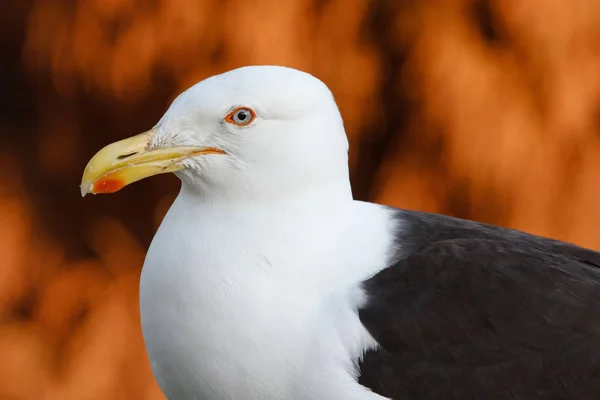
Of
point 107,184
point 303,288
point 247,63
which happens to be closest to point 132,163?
point 107,184

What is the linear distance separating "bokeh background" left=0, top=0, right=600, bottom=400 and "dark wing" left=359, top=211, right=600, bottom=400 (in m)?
1.22

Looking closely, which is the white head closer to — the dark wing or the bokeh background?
the dark wing

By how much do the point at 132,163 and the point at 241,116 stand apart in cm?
23

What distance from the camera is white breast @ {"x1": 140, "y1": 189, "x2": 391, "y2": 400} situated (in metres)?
1.81

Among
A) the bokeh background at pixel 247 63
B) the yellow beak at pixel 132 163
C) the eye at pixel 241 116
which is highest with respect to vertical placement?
the eye at pixel 241 116

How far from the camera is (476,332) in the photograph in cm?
186

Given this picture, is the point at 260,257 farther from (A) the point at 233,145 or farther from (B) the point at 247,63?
(B) the point at 247,63

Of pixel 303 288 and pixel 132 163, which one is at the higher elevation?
pixel 132 163

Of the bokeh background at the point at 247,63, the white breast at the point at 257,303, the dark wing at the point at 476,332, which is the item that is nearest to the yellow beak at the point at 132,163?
the white breast at the point at 257,303

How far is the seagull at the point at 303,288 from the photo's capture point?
183cm

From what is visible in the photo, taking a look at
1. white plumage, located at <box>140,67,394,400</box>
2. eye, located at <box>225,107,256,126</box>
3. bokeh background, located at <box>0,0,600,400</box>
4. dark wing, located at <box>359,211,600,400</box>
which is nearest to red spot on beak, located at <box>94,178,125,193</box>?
white plumage, located at <box>140,67,394,400</box>

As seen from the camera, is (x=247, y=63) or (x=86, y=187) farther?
(x=247, y=63)

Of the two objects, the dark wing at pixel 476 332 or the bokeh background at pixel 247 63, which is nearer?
the dark wing at pixel 476 332

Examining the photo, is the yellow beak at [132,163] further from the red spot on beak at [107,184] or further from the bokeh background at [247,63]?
the bokeh background at [247,63]
